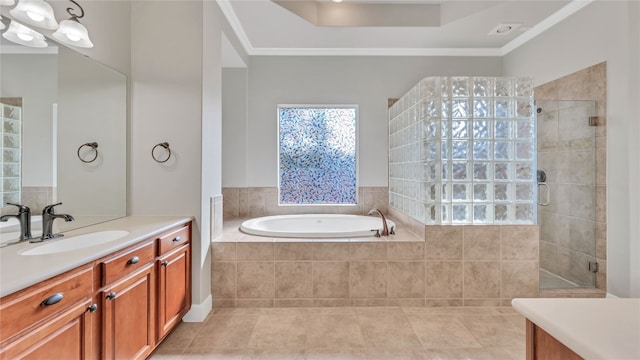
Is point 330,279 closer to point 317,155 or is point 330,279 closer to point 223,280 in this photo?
point 223,280

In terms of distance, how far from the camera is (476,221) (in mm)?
2635

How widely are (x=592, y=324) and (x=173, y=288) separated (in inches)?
85.9

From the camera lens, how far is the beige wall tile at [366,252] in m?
2.60

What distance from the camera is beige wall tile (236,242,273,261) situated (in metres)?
2.60

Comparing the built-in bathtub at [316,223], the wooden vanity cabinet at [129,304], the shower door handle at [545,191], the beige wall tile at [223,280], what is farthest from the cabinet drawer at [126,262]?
the shower door handle at [545,191]

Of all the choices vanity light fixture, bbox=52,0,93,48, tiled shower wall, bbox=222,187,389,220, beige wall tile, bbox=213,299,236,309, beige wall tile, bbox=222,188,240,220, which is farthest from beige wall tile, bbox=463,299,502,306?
vanity light fixture, bbox=52,0,93,48

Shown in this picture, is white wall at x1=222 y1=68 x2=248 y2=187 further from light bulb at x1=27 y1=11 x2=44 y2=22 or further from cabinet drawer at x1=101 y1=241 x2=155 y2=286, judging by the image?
light bulb at x1=27 y1=11 x2=44 y2=22

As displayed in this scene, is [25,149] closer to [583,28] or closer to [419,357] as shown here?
[419,357]

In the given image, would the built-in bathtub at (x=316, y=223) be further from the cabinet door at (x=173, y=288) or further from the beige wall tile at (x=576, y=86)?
the beige wall tile at (x=576, y=86)

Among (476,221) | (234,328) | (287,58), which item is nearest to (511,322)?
(476,221)

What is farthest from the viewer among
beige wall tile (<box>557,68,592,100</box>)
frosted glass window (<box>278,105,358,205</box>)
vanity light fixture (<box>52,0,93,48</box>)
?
frosted glass window (<box>278,105,358,205</box>)

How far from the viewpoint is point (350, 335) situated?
7.18ft

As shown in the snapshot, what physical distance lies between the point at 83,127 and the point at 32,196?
0.60 meters

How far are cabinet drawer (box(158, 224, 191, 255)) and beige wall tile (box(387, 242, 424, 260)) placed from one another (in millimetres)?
1601
